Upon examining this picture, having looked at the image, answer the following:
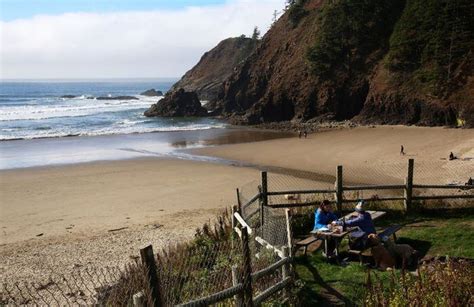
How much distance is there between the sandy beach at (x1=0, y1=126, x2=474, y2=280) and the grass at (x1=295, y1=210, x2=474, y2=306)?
599cm

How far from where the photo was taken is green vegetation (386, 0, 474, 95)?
46.3 meters

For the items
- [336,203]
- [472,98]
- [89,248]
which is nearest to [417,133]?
[472,98]

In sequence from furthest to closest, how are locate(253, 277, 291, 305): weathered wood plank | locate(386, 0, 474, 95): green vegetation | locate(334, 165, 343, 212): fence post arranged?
locate(386, 0, 474, 95): green vegetation → locate(334, 165, 343, 212): fence post → locate(253, 277, 291, 305): weathered wood plank

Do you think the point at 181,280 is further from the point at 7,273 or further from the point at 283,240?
the point at 7,273

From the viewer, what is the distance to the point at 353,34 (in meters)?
57.2

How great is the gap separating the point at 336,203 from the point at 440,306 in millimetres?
7756

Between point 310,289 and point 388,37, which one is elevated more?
point 388,37

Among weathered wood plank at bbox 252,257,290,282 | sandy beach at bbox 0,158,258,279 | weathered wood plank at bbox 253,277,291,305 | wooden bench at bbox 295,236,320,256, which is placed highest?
weathered wood plank at bbox 252,257,290,282

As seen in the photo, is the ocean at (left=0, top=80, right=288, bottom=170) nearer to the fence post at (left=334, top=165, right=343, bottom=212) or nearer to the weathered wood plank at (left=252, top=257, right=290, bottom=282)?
the fence post at (left=334, top=165, right=343, bottom=212)

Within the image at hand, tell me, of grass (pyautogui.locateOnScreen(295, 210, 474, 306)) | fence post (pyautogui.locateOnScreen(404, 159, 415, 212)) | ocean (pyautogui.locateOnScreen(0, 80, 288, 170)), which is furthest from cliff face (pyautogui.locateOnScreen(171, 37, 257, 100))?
grass (pyautogui.locateOnScreen(295, 210, 474, 306))

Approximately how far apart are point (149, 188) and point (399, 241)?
596 inches

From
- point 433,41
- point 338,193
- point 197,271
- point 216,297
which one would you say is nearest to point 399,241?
point 338,193

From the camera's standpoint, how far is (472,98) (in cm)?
4206

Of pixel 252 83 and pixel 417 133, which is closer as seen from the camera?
pixel 417 133
